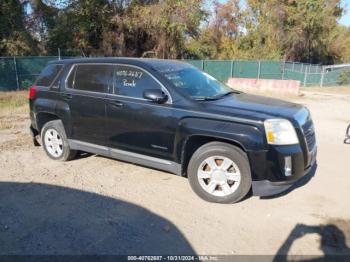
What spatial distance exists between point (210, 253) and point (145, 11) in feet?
75.2

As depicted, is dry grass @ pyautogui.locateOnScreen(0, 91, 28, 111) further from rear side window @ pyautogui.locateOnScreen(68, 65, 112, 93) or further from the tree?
rear side window @ pyautogui.locateOnScreen(68, 65, 112, 93)

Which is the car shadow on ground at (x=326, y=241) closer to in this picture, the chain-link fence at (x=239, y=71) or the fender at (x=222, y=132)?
the fender at (x=222, y=132)

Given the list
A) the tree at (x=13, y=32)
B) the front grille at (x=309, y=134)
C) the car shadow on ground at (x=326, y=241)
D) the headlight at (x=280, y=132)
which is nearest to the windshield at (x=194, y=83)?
the headlight at (x=280, y=132)

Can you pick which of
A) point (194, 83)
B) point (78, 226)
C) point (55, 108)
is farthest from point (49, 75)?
point (78, 226)

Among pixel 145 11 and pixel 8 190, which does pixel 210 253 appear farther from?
pixel 145 11

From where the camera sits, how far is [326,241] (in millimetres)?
3592

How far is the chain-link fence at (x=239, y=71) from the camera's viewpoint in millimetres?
16984

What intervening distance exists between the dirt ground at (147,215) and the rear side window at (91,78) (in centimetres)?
134

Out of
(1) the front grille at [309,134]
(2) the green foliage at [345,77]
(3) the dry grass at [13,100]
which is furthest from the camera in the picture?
(2) the green foliage at [345,77]

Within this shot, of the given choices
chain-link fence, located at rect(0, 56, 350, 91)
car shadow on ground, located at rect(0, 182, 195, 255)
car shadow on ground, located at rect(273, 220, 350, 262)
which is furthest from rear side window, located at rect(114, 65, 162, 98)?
chain-link fence, located at rect(0, 56, 350, 91)

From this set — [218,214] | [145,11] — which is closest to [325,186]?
[218,214]

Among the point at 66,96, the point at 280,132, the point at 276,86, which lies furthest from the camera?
the point at 276,86

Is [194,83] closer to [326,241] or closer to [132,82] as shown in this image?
[132,82]

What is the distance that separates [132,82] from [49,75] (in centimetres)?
190
